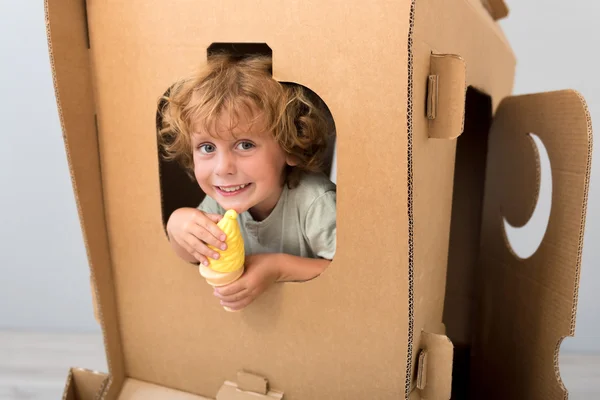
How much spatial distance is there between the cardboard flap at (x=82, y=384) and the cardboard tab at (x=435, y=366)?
417 millimetres

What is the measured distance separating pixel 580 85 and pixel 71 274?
106 centimetres

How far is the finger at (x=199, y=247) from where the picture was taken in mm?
540

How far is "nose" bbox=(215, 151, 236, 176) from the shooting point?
54cm

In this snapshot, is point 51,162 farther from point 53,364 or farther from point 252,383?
point 252,383

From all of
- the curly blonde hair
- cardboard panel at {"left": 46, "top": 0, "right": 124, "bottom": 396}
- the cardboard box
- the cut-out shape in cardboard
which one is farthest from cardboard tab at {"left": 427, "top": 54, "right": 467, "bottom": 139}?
the cut-out shape in cardboard

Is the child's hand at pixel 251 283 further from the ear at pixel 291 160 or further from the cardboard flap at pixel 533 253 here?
the cardboard flap at pixel 533 253

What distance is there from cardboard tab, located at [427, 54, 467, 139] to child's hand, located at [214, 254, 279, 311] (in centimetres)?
21

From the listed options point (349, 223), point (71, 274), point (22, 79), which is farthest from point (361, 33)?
point (71, 274)

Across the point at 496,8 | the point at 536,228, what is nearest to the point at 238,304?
the point at 496,8

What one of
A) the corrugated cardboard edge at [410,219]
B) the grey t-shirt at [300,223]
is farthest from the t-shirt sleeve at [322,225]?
the corrugated cardboard edge at [410,219]

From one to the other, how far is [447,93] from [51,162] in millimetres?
849

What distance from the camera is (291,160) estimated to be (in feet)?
1.98

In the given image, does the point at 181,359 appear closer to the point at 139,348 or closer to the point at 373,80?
the point at 139,348

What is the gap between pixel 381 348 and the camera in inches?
21.1
